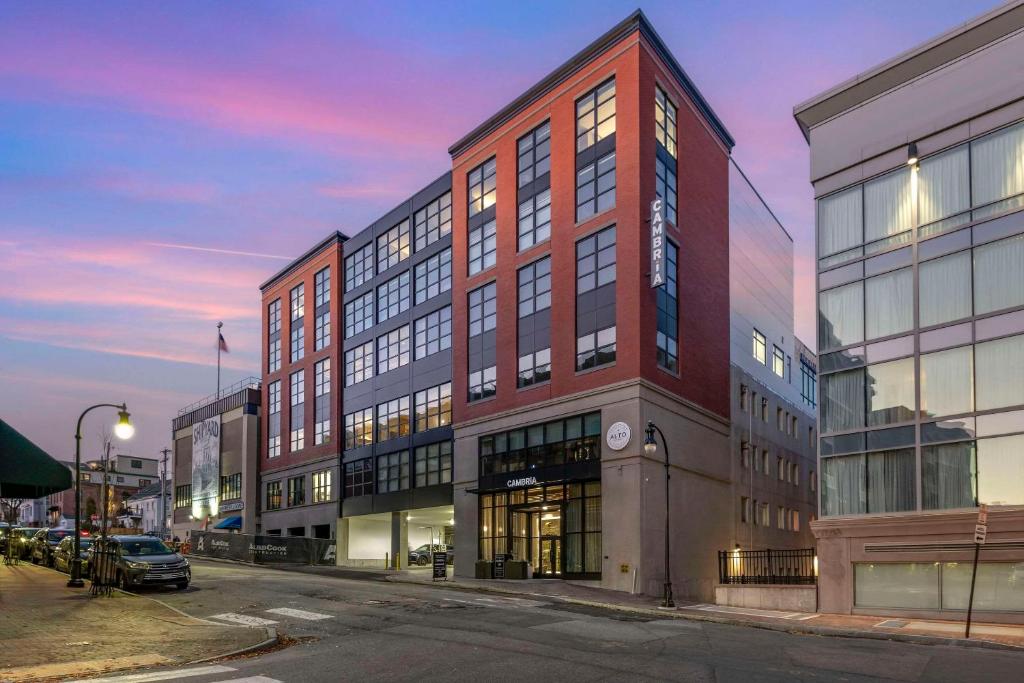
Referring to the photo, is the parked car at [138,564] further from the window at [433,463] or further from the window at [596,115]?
the window at [596,115]

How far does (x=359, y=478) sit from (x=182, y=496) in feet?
101

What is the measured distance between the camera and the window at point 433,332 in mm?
50872

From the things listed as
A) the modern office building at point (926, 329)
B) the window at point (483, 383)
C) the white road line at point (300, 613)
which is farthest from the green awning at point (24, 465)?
the window at point (483, 383)

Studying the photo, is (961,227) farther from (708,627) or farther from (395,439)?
(395,439)

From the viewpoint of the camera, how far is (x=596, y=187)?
3994cm

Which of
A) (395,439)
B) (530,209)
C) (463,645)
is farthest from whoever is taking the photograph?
(395,439)

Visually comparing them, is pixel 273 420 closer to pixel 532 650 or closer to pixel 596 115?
pixel 596 115

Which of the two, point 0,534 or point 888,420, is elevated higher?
point 888,420

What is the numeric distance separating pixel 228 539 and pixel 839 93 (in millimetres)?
44747

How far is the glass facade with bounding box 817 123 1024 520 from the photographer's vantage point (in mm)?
24406

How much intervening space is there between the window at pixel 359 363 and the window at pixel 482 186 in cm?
1541

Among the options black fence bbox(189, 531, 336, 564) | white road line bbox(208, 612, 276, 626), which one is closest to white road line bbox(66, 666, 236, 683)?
white road line bbox(208, 612, 276, 626)

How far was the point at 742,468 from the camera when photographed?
47062 millimetres

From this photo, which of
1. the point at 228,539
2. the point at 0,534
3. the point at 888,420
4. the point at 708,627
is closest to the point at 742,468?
the point at 888,420
